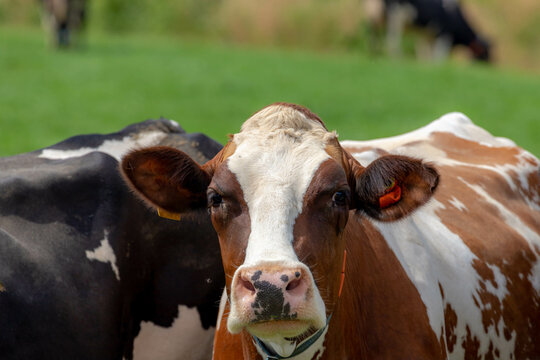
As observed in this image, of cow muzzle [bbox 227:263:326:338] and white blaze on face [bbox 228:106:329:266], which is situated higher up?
white blaze on face [bbox 228:106:329:266]

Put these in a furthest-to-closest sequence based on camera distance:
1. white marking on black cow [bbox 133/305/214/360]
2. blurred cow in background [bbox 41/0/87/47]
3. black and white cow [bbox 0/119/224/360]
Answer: blurred cow in background [bbox 41/0/87/47], white marking on black cow [bbox 133/305/214/360], black and white cow [bbox 0/119/224/360]

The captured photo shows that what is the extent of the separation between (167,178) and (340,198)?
0.81 metres

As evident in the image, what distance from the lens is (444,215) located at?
488cm

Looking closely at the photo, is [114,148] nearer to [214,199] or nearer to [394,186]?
[214,199]

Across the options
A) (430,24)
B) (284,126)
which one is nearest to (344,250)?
(284,126)

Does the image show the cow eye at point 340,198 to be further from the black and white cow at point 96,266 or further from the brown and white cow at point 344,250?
the black and white cow at point 96,266

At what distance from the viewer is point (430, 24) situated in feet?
100

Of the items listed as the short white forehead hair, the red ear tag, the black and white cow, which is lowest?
the black and white cow

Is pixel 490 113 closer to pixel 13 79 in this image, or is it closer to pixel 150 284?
pixel 13 79

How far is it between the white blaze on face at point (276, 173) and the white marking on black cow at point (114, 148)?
1.47 m

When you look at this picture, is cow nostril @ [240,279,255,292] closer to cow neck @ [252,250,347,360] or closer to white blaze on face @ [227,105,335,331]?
white blaze on face @ [227,105,335,331]

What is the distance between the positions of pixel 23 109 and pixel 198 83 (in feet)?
14.7

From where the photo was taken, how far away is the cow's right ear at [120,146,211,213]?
3801mm

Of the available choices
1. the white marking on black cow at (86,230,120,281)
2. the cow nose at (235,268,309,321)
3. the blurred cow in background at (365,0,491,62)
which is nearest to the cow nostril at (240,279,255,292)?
the cow nose at (235,268,309,321)
